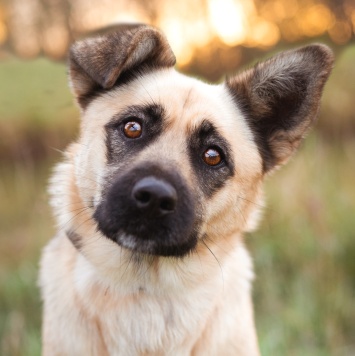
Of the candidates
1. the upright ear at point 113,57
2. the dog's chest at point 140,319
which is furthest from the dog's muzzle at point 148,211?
the upright ear at point 113,57

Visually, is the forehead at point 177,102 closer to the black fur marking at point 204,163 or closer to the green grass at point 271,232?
the black fur marking at point 204,163

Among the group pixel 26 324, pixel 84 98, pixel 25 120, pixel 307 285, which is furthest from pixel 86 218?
pixel 25 120

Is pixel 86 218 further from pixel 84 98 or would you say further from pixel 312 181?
pixel 312 181

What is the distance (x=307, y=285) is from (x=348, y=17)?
297cm

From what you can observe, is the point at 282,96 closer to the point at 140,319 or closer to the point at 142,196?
the point at 142,196

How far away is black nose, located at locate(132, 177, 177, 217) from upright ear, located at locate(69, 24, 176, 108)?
543 millimetres

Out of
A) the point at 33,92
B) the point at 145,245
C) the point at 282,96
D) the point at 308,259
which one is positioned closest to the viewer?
the point at 145,245

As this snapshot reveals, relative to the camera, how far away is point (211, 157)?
8.69 feet

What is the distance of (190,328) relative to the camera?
2.58m

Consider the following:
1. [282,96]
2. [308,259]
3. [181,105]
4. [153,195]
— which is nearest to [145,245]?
[153,195]

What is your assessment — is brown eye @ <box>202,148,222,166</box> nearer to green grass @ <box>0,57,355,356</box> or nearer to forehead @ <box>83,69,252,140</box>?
forehead @ <box>83,69,252,140</box>

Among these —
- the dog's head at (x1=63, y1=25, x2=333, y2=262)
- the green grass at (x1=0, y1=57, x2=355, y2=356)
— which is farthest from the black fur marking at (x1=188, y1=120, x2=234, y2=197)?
the green grass at (x1=0, y1=57, x2=355, y2=356)

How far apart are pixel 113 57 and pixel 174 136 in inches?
18.1

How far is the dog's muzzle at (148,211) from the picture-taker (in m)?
2.23
